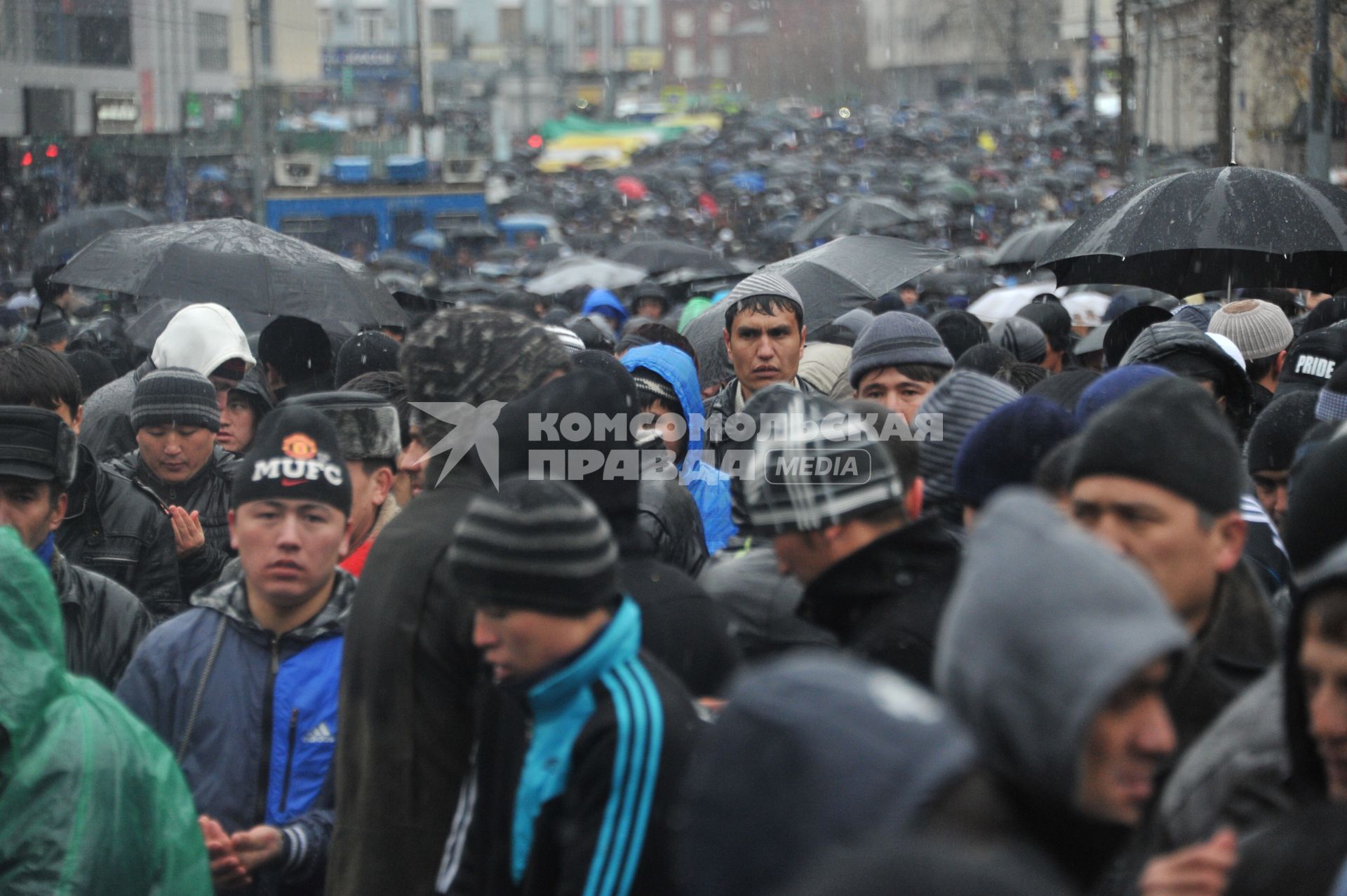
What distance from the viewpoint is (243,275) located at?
7.67 metres

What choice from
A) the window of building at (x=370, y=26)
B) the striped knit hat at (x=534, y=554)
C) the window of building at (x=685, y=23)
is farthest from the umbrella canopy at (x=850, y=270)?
the window of building at (x=685, y=23)

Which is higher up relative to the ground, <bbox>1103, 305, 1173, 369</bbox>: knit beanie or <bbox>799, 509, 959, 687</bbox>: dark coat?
<bbox>1103, 305, 1173, 369</bbox>: knit beanie

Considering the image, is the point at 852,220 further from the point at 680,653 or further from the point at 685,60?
the point at 685,60

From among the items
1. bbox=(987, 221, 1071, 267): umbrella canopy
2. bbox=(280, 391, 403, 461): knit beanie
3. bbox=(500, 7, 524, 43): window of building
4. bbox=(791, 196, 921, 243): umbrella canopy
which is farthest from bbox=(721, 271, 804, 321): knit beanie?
bbox=(500, 7, 524, 43): window of building

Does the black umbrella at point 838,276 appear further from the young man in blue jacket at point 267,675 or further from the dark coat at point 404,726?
the dark coat at point 404,726

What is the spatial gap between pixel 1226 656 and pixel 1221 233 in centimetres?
425

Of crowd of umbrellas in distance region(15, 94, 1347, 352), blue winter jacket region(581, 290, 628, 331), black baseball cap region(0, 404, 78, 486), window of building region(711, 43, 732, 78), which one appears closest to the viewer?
black baseball cap region(0, 404, 78, 486)

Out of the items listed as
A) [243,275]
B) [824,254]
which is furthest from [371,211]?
[243,275]

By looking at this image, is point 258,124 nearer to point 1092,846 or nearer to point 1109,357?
point 1109,357

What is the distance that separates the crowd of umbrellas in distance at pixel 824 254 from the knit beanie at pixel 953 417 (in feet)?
9.25

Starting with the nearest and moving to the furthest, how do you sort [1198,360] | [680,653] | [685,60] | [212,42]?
1. [680,653]
2. [1198,360]
3. [212,42]
4. [685,60]

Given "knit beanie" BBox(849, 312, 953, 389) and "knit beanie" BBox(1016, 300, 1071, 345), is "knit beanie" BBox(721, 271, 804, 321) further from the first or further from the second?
"knit beanie" BBox(1016, 300, 1071, 345)

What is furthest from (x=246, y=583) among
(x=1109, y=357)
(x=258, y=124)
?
(x=258, y=124)

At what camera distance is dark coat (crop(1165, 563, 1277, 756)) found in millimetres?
2621
